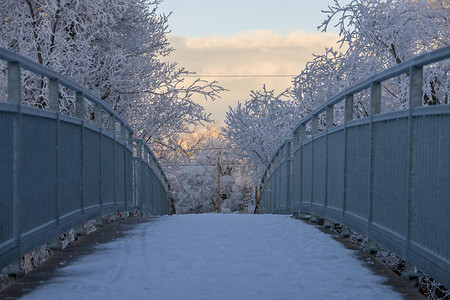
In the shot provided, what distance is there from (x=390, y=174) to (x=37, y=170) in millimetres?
2763

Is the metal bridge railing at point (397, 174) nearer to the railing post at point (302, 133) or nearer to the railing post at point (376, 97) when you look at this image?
the railing post at point (376, 97)

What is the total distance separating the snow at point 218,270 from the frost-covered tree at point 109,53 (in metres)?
11.4

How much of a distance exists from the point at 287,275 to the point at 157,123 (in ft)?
62.9

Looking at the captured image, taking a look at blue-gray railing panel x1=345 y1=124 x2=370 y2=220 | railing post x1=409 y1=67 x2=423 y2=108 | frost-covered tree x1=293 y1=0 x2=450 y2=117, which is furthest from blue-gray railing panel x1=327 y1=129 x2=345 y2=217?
frost-covered tree x1=293 y1=0 x2=450 y2=117

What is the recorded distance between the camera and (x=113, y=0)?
63.4ft

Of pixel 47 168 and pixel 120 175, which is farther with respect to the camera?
pixel 120 175

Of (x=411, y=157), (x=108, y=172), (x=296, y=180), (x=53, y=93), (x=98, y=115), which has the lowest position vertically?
(x=296, y=180)

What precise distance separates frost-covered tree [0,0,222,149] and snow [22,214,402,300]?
11.4 m

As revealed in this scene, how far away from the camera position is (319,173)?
8.11m

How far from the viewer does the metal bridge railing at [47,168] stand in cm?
414

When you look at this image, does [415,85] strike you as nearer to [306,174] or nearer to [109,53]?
[306,174]

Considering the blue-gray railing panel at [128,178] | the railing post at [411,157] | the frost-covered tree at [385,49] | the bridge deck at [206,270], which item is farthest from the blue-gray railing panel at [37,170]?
the frost-covered tree at [385,49]

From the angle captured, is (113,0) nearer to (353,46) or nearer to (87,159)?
(353,46)

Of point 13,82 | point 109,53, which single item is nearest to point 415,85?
point 13,82
